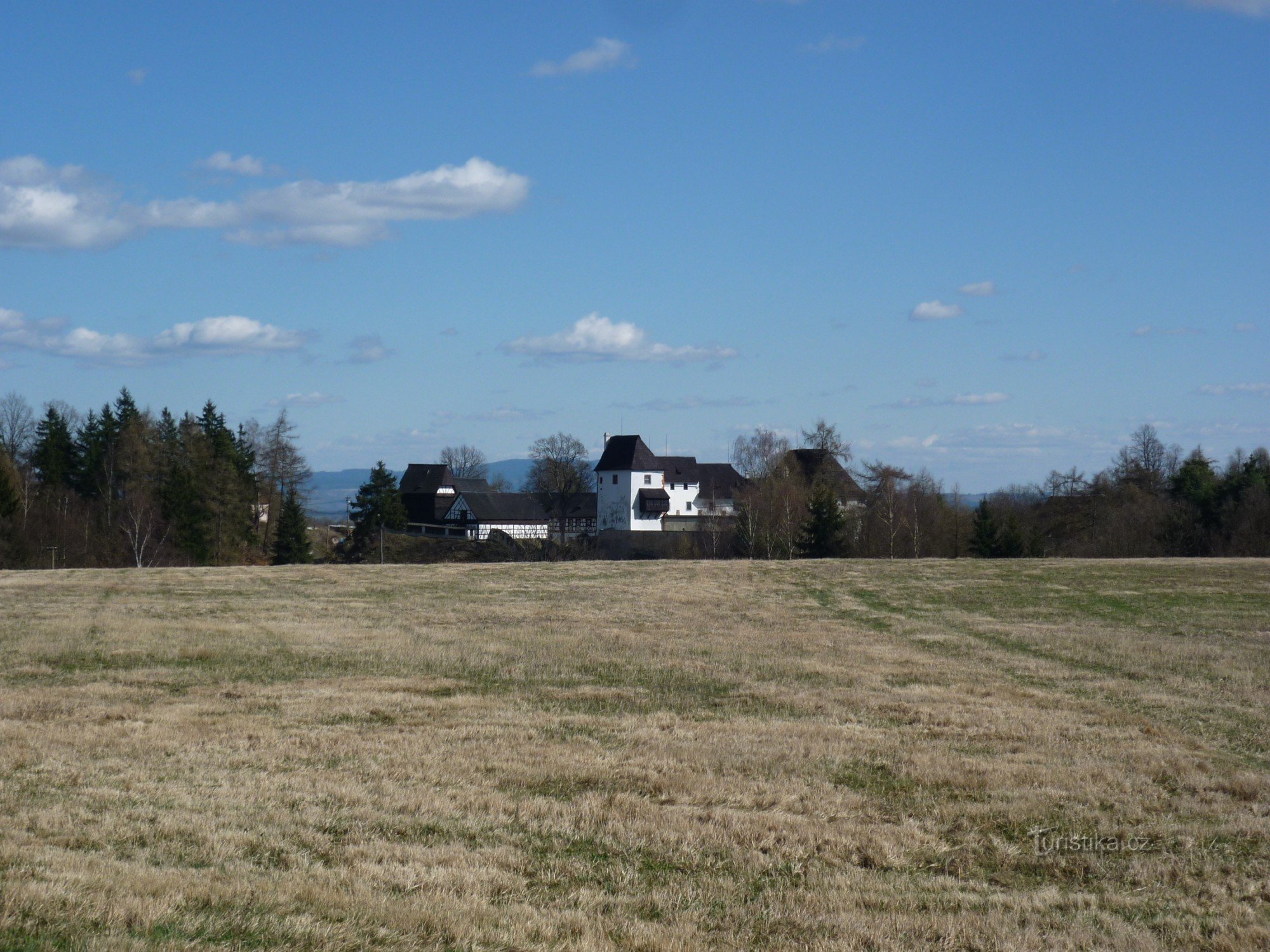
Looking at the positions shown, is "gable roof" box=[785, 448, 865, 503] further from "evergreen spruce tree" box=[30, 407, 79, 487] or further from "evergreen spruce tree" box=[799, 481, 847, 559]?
"evergreen spruce tree" box=[30, 407, 79, 487]

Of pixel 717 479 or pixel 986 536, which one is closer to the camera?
pixel 986 536

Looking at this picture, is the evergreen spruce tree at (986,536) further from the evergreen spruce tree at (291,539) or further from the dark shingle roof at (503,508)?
the dark shingle roof at (503,508)

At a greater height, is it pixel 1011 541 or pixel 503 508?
pixel 503 508

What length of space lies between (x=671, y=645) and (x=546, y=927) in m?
17.8

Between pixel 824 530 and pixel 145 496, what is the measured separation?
4569 centimetres

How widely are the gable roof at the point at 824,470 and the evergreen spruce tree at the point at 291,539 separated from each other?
40.2 metres

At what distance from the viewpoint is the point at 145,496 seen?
75125mm

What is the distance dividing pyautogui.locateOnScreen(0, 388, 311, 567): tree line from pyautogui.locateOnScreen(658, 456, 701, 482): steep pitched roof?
1983 inches

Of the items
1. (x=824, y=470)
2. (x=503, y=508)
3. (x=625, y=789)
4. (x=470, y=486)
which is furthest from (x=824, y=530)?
(x=470, y=486)

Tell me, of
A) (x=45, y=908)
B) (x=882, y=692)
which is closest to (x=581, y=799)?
(x=45, y=908)

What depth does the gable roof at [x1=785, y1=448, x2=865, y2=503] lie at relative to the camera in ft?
A: 313

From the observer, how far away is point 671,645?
24906 mm

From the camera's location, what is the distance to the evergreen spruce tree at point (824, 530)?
69250mm

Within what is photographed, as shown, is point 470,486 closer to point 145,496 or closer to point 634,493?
point 634,493
